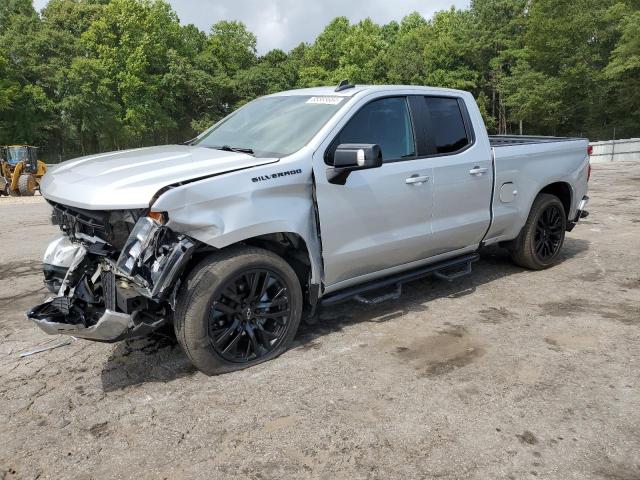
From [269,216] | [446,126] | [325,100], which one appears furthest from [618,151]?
[269,216]

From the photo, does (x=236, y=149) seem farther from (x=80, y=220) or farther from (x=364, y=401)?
(x=364, y=401)

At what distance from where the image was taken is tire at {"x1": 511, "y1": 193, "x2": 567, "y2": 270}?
5.73 metres

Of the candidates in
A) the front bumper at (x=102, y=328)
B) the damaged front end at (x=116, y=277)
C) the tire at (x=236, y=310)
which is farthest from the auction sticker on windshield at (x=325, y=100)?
the front bumper at (x=102, y=328)

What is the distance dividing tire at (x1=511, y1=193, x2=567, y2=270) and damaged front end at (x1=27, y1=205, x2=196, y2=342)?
12.7 ft

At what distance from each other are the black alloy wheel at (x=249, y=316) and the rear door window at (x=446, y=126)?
1997 mm

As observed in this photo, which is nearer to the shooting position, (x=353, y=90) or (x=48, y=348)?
(x=48, y=348)

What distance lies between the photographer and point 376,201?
4137 mm

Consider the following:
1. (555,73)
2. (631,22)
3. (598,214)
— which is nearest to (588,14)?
(555,73)

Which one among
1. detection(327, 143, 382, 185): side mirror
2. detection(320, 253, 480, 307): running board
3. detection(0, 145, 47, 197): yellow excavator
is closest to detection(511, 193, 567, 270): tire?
detection(320, 253, 480, 307): running board

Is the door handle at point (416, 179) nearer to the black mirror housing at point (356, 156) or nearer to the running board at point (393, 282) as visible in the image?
the black mirror housing at point (356, 156)

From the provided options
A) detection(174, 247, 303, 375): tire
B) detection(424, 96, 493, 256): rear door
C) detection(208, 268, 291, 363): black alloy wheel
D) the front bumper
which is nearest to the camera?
the front bumper

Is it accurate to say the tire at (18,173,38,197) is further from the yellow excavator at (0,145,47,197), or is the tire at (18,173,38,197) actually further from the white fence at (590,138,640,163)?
the white fence at (590,138,640,163)

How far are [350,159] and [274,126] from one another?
35.9 inches

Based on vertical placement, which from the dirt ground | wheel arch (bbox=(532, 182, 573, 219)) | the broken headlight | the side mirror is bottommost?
the dirt ground
